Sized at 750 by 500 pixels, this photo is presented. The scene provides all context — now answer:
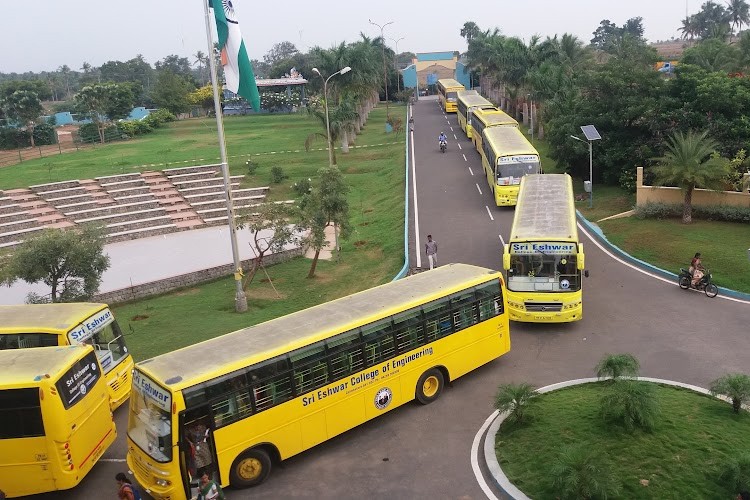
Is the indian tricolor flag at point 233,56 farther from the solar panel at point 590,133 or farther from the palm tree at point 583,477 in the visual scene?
the solar panel at point 590,133

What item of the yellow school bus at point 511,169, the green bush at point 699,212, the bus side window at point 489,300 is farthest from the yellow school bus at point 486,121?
the bus side window at point 489,300

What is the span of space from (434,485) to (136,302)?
15515 millimetres

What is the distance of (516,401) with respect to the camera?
11.5 metres

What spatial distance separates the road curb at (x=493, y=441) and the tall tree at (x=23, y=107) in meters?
67.2

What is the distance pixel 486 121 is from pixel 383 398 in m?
29.4

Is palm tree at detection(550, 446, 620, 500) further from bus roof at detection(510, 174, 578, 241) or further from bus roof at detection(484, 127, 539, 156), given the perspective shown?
bus roof at detection(484, 127, 539, 156)

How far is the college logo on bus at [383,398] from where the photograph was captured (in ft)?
40.3

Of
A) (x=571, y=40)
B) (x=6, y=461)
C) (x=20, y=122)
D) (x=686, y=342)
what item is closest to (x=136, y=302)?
(x=6, y=461)

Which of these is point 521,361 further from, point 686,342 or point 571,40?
point 571,40

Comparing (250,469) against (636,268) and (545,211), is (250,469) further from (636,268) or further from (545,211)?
(636,268)

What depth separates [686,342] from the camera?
50.0 ft

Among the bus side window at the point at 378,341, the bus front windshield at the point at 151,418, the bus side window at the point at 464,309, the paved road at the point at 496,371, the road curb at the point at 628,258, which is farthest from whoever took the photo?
the road curb at the point at 628,258

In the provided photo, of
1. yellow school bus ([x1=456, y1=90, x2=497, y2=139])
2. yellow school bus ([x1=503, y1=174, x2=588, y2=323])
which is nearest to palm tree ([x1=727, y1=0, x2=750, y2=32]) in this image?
yellow school bus ([x1=456, y1=90, x2=497, y2=139])

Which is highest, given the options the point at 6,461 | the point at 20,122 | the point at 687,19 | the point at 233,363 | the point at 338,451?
the point at 687,19
